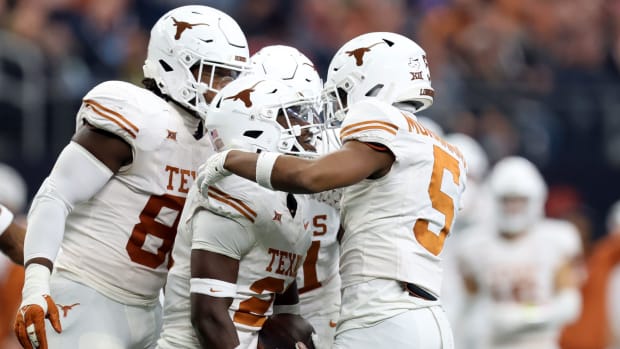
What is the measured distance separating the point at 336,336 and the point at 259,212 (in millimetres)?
476

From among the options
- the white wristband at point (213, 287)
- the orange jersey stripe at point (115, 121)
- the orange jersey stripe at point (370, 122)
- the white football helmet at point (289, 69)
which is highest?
the white football helmet at point (289, 69)

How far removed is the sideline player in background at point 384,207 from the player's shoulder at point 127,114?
385mm

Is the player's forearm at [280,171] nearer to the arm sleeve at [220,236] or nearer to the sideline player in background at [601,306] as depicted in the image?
the arm sleeve at [220,236]

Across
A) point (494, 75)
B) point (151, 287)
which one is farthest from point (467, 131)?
point (151, 287)

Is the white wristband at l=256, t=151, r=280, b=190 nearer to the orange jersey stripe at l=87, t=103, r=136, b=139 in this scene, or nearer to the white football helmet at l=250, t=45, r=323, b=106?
the white football helmet at l=250, t=45, r=323, b=106

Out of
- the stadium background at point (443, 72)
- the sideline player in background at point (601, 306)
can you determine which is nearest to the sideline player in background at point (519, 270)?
the sideline player in background at point (601, 306)

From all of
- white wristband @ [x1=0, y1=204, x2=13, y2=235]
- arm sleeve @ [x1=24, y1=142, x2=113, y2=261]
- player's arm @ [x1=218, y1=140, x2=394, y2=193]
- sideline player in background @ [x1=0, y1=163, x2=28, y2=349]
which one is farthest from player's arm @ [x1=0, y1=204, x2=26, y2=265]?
sideline player in background @ [x1=0, y1=163, x2=28, y2=349]

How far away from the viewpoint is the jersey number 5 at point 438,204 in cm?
454

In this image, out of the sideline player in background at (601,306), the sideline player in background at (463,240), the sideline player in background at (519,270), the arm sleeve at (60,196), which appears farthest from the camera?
the sideline player in background at (601,306)

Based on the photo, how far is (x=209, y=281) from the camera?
442cm

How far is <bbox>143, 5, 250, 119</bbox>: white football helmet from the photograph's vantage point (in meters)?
4.95

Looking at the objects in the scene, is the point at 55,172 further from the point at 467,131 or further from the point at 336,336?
the point at 467,131

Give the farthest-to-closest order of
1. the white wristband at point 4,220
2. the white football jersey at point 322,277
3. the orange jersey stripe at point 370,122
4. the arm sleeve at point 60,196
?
the white wristband at point 4,220 → the white football jersey at point 322,277 → the arm sleeve at point 60,196 → the orange jersey stripe at point 370,122

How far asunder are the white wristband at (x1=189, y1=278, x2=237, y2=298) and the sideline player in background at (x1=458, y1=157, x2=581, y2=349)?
459 cm
